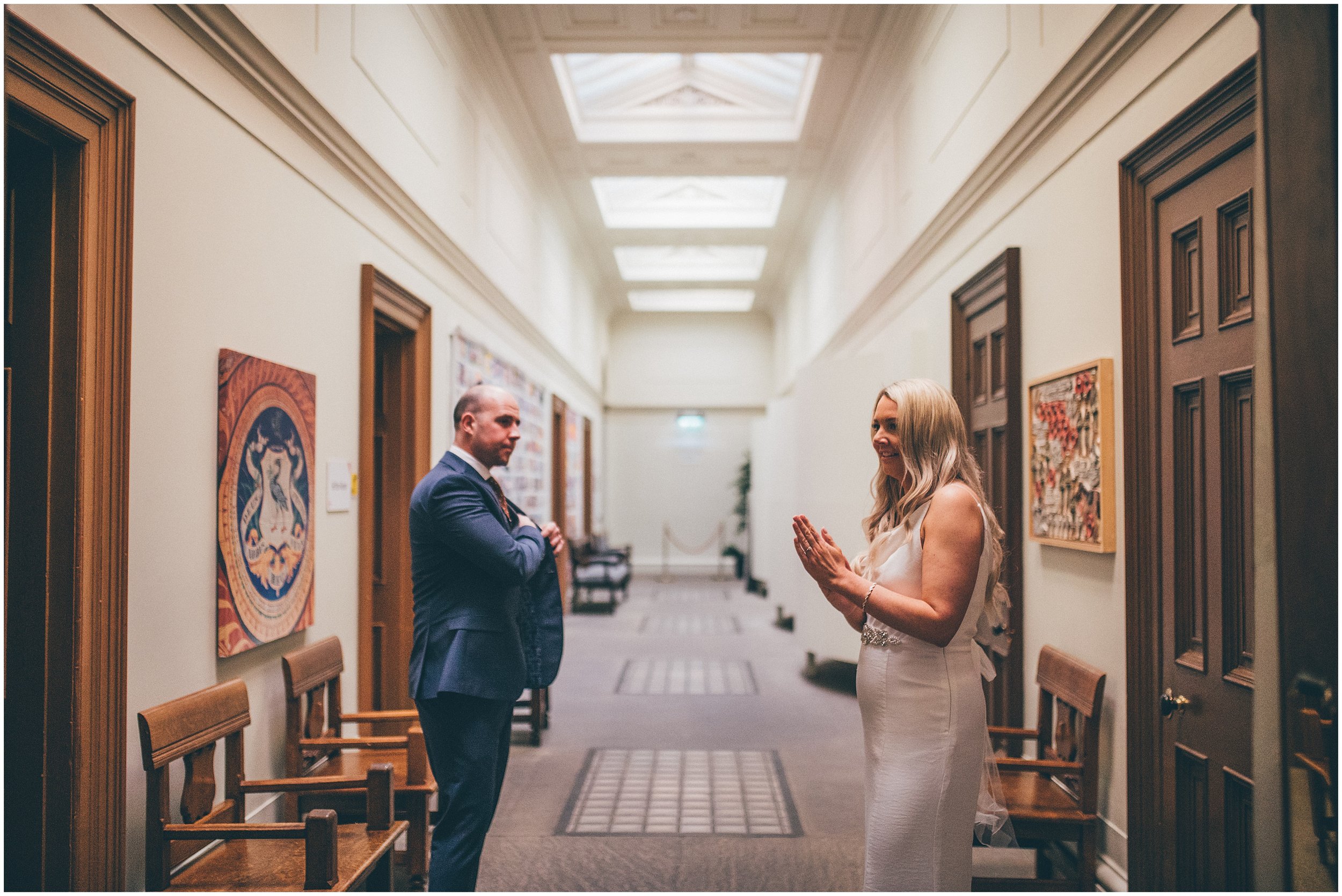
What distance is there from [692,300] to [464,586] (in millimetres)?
13235

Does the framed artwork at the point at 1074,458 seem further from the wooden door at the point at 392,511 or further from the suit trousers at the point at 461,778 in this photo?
the wooden door at the point at 392,511

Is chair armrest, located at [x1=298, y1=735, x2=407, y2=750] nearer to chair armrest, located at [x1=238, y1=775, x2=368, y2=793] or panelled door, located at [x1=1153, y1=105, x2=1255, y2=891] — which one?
chair armrest, located at [x1=238, y1=775, x2=368, y2=793]

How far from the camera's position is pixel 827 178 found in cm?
916

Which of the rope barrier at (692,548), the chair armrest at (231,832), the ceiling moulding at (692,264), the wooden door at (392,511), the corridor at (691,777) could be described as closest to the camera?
the chair armrest at (231,832)

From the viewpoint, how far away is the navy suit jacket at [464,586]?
2607 millimetres

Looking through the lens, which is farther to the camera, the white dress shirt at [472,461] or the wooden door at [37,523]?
the white dress shirt at [472,461]

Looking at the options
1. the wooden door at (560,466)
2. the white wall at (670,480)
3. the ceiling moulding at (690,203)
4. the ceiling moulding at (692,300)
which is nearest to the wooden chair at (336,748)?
the wooden door at (560,466)

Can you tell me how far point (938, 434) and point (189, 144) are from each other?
248 centimetres

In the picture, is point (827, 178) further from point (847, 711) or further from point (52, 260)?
point (52, 260)

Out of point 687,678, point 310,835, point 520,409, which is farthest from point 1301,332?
point 687,678

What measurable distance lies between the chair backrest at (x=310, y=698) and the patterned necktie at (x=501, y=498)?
43.7 inches

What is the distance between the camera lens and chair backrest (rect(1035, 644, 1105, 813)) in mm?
2959

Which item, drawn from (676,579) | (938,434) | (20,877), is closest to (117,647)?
(20,877)

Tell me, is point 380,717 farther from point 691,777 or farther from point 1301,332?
point 1301,332
